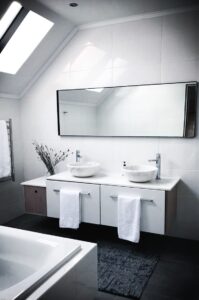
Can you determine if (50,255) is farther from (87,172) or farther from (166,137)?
(166,137)

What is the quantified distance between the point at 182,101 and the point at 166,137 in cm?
43

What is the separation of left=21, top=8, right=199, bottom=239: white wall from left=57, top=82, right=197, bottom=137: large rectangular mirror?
9 cm

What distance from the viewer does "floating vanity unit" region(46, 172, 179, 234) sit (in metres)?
2.80

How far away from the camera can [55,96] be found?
383cm

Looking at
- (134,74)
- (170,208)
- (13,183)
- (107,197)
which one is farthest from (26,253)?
(134,74)

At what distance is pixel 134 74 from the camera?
334 centimetres

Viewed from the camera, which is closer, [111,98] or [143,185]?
[143,185]

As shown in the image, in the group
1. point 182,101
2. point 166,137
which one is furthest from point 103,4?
point 166,137

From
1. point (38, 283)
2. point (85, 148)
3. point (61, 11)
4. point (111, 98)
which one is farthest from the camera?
point (85, 148)

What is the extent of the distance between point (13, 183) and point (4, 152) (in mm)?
576

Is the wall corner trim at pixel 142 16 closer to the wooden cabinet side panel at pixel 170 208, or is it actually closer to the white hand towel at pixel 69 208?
the wooden cabinet side panel at pixel 170 208

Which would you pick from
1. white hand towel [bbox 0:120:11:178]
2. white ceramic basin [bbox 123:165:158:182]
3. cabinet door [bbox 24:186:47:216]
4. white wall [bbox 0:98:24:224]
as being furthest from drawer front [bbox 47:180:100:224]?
white wall [bbox 0:98:24:224]

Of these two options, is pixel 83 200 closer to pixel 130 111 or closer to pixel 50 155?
pixel 50 155

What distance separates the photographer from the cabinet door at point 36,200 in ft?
11.3
